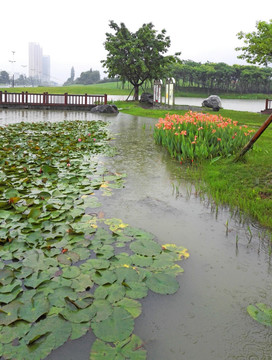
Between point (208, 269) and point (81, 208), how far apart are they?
162 cm

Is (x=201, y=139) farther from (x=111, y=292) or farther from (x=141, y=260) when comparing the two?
(x=111, y=292)

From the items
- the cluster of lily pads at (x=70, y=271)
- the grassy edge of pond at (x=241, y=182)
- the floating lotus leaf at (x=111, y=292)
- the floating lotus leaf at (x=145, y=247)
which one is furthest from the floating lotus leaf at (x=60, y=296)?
the grassy edge of pond at (x=241, y=182)

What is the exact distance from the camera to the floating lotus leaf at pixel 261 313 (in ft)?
5.98

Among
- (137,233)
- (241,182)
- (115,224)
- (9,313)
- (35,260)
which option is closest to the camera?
(9,313)

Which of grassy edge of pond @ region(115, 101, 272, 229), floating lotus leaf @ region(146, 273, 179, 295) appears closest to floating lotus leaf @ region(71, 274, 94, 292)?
floating lotus leaf @ region(146, 273, 179, 295)

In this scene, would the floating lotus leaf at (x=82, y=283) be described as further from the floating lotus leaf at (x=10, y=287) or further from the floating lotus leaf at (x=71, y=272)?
the floating lotus leaf at (x=10, y=287)

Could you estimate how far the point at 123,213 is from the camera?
345cm

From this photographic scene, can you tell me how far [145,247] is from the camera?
2629 mm

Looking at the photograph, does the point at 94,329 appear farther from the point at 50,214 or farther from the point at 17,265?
the point at 50,214

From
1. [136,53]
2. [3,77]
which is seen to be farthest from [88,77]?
[136,53]

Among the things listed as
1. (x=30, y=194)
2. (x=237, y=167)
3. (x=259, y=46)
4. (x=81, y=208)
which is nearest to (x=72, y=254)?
(x=81, y=208)

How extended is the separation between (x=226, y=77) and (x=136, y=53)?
7114 cm

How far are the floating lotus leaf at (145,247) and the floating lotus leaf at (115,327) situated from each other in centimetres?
77

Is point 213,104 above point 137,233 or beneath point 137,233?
above
